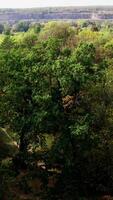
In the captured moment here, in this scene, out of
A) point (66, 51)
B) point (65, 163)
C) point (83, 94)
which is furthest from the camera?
point (66, 51)

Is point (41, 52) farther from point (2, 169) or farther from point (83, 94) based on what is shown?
point (2, 169)

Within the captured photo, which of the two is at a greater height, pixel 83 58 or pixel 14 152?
pixel 83 58

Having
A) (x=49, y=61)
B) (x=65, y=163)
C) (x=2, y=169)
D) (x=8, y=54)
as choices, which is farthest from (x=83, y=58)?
(x=2, y=169)

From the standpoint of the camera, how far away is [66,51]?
4781cm

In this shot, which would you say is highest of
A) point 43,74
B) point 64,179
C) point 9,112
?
point 43,74

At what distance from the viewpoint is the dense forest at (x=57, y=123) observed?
41.6 meters

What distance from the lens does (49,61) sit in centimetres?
4372

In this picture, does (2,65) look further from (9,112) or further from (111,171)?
(111,171)

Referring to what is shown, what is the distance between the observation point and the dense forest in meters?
41.6

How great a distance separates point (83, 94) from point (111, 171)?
763cm

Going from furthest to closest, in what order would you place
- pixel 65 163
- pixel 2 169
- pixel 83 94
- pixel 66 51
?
pixel 66 51 < pixel 83 94 < pixel 65 163 < pixel 2 169

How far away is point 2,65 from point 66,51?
748 centimetres

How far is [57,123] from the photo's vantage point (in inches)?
1646

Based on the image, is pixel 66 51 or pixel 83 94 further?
pixel 66 51
